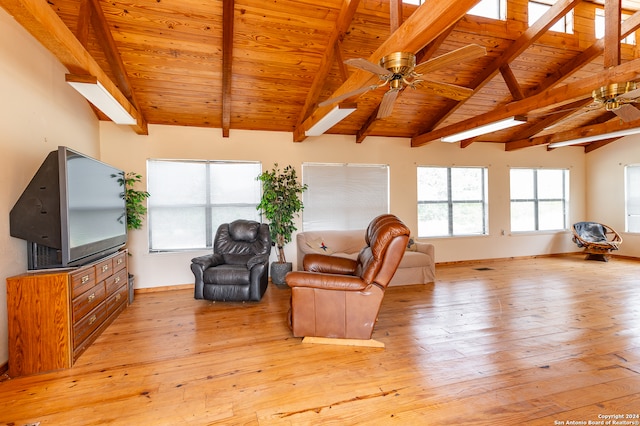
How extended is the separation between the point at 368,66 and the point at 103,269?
3142 mm

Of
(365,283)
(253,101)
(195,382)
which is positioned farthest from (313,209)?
(195,382)

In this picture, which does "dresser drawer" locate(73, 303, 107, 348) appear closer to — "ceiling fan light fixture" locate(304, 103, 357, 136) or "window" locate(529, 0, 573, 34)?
"ceiling fan light fixture" locate(304, 103, 357, 136)

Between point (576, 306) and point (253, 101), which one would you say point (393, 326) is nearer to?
point (576, 306)

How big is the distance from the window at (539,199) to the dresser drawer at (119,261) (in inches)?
294

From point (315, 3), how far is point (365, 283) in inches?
117

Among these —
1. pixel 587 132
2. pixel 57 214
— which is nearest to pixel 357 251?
pixel 57 214

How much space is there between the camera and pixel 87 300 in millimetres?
2662

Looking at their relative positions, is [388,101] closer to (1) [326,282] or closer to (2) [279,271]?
(1) [326,282]

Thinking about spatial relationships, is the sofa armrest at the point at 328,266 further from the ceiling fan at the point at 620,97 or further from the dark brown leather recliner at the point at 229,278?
the ceiling fan at the point at 620,97

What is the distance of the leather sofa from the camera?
4.73 metres

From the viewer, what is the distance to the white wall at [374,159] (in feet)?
15.3

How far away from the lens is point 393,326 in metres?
3.11

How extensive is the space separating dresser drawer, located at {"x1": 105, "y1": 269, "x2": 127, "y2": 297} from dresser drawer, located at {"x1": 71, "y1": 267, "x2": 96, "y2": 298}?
0.40 metres

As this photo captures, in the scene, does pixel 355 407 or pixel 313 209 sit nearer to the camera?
pixel 355 407
